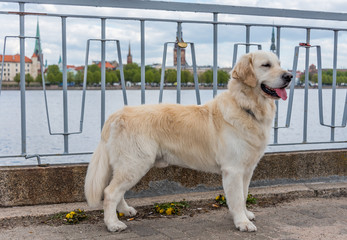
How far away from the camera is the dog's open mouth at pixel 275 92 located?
395 centimetres

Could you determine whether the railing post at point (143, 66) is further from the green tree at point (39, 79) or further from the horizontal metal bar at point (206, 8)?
the green tree at point (39, 79)

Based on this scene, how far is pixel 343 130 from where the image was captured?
6.83m

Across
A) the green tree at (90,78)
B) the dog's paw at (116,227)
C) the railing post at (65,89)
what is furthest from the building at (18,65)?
the dog's paw at (116,227)

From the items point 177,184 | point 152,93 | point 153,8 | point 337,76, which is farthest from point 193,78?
point 337,76

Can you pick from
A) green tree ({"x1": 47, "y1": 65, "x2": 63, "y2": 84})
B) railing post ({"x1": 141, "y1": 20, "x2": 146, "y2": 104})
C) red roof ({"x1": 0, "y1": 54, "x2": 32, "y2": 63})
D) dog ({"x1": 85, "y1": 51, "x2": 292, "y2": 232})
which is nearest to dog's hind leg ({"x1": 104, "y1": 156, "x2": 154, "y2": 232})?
dog ({"x1": 85, "y1": 51, "x2": 292, "y2": 232})

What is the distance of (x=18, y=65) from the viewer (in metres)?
4.59

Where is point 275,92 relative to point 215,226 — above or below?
above

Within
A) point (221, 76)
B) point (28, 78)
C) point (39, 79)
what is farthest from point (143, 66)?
point (28, 78)

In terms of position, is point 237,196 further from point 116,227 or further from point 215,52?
point 215,52

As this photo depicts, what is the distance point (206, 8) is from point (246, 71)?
60.2 inches

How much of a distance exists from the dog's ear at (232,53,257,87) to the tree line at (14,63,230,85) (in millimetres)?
886

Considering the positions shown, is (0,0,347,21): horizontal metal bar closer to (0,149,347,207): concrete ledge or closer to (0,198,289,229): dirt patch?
(0,149,347,207): concrete ledge

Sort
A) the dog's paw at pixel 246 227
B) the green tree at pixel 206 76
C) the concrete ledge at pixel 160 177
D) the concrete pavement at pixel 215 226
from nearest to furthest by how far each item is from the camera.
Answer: the concrete pavement at pixel 215 226 < the dog's paw at pixel 246 227 < the concrete ledge at pixel 160 177 < the green tree at pixel 206 76

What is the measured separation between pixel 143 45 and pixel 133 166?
1.68 m
